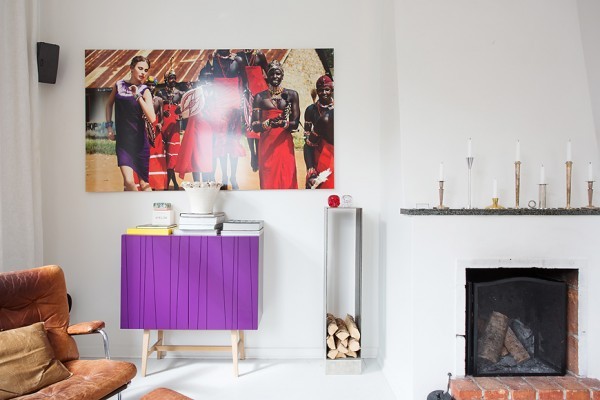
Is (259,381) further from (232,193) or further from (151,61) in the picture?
(151,61)

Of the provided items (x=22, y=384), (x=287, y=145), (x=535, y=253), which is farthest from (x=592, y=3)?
(x=22, y=384)

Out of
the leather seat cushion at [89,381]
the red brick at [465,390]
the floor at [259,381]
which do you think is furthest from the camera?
the floor at [259,381]

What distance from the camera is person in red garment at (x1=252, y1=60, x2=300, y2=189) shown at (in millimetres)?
3137

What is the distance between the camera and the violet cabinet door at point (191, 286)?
2.76 meters

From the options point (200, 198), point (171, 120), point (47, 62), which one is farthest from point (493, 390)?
point (47, 62)

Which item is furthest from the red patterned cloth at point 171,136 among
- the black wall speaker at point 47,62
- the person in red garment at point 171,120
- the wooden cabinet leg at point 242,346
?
the wooden cabinet leg at point 242,346

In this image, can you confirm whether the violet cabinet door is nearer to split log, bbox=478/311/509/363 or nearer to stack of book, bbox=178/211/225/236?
stack of book, bbox=178/211/225/236

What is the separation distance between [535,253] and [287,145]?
1813 mm

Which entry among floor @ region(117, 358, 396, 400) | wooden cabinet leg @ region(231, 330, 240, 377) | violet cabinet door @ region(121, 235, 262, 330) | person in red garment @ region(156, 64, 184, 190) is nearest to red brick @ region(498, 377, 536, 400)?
floor @ region(117, 358, 396, 400)

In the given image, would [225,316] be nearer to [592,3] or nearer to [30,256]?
[30,256]

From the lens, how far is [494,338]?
2.46 m

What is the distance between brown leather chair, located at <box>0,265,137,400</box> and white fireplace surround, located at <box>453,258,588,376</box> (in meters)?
1.82

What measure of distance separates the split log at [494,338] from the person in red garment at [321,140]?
4.66 ft

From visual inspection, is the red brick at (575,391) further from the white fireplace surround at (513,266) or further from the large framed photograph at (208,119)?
the large framed photograph at (208,119)
